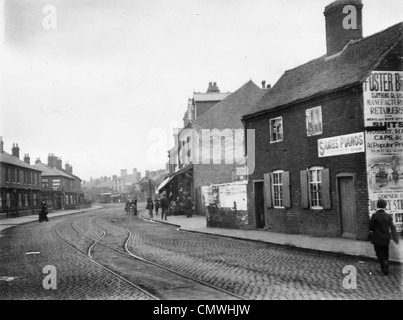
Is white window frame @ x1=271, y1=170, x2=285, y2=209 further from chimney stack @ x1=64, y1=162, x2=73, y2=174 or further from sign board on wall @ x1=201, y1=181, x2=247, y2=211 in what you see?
chimney stack @ x1=64, y1=162, x2=73, y2=174

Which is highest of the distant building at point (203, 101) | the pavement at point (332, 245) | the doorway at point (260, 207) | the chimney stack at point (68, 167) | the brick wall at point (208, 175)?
the distant building at point (203, 101)

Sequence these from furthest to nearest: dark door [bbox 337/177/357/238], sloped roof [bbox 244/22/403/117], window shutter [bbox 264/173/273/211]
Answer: window shutter [bbox 264/173/273/211], sloped roof [bbox 244/22/403/117], dark door [bbox 337/177/357/238]

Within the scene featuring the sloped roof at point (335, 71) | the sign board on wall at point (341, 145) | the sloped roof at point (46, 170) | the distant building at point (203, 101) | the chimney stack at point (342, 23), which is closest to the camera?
the sign board on wall at point (341, 145)

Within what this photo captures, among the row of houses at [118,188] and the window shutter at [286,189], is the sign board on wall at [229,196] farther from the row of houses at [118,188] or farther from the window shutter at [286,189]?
the row of houses at [118,188]

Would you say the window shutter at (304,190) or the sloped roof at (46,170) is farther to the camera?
the sloped roof at (46,170)

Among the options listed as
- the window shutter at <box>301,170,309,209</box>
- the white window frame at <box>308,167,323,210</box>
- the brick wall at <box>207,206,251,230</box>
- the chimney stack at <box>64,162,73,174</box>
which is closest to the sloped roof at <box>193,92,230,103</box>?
the brick wall at <box>207,206,251,230</box>

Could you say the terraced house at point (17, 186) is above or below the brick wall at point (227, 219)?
above

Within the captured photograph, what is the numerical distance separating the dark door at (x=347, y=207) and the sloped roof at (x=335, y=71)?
3.50 meters

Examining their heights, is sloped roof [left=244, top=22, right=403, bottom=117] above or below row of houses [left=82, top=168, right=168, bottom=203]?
above

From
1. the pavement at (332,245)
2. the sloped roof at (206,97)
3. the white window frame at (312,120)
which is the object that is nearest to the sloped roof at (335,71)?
the white window frame at (312,120)

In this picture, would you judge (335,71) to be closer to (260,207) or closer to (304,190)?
(304,190)

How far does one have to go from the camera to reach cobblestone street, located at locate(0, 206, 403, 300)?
290 inches

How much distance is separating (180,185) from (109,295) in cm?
3107

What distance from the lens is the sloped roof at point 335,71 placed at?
14.3 metres
